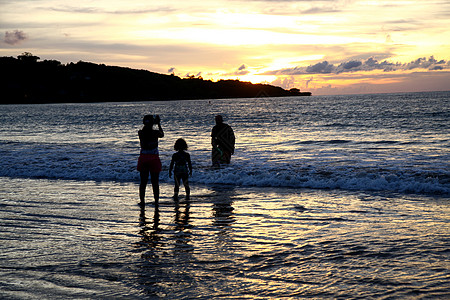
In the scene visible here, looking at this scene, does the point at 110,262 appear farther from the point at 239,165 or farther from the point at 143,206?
the point at 239,165

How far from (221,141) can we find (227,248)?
359 inches

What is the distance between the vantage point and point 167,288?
4.79m

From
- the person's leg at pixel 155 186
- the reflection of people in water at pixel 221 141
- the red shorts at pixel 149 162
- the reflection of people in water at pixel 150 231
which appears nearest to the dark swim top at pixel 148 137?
the red shorts at pixel 149 162

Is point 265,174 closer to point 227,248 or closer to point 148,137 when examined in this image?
point 148,137

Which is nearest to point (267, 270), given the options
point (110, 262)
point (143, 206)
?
point (110, 262)

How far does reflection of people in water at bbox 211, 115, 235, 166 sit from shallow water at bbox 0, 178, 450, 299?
4671 mm

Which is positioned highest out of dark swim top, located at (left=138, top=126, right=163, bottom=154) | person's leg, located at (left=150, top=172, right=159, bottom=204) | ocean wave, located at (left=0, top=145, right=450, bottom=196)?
dark swim top, located at (left=138, top=126, right=163, bottom=154)

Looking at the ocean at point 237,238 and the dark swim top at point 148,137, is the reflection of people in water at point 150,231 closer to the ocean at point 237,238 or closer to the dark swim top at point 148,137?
the ocean at point 237,238

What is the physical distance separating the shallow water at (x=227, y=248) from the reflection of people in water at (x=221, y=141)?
4671 millimetres

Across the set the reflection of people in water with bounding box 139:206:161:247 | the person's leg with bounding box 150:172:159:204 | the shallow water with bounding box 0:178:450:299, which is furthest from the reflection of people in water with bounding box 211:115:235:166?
the reflection of people in water with bounding box 139:206:161:247

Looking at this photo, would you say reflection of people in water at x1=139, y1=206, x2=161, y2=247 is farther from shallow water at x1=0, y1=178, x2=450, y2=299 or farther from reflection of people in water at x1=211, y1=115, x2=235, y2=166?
reflection of people in water at x1=211, y1=115, x2=235, y2=166

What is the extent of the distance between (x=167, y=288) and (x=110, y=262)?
1.21 m

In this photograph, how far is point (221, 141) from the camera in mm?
15266

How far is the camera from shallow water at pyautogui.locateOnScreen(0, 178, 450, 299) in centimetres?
478
